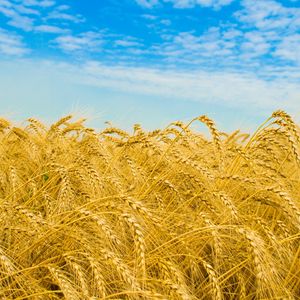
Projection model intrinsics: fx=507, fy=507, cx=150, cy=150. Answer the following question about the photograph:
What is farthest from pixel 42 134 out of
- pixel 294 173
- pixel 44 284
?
pixel 44 284

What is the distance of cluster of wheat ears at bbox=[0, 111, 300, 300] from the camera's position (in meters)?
2.31

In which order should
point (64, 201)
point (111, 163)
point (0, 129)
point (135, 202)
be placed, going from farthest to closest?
point (0, 129)
point (111, 163)
point (64, 201)
point (135, 202)

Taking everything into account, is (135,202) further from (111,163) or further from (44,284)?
(111,163)

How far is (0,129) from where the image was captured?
17.9 ft

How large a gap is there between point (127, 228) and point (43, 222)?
0.63 m

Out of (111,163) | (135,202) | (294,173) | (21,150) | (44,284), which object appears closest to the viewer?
(135,202)

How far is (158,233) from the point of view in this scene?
277cm

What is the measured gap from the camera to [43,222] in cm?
255

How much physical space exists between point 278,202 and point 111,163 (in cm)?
136

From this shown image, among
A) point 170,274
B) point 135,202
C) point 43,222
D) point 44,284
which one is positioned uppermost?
point 135,202

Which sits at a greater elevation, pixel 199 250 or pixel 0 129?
pixel 0 129

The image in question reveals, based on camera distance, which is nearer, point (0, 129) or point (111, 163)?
point (111, 163)

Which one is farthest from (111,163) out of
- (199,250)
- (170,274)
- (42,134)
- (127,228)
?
(42,134)

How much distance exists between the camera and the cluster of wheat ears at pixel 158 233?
7.59ft
